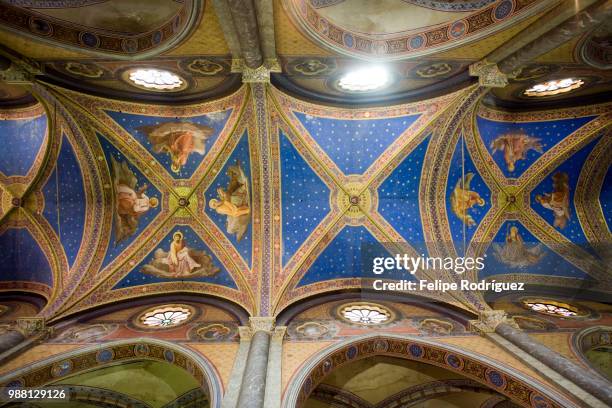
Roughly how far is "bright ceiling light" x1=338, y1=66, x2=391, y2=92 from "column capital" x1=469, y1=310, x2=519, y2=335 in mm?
6067

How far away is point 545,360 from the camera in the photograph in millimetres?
7617

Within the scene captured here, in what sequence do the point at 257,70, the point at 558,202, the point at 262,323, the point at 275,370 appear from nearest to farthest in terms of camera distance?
the point at 275,370, the point at 257,70, the point at 262,323, the point at 558,202

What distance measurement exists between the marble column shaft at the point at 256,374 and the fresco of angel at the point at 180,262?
11.0 feet

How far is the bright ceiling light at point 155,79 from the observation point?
9227mm

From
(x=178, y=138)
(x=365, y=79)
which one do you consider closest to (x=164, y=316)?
(x=178, y=138)

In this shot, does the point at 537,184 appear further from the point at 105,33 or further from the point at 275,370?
the point at 105,33

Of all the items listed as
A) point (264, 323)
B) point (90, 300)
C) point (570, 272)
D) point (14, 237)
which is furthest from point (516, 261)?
point (14, 237)

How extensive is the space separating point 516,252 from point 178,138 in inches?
410

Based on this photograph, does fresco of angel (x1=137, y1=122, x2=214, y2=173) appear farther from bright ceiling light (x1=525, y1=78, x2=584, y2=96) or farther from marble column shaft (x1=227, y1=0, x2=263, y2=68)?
bright ceiling light (x1=525, y1=78, x2=584, y2=96)

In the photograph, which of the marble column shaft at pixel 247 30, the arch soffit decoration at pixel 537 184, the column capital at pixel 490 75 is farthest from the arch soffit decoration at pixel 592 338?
the marble column shaft at pixel 247 30

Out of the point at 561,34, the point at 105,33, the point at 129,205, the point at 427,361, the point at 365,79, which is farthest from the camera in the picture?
the point at 129,205

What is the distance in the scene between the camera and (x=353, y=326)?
975 cm

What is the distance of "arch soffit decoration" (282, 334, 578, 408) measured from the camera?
7344mm

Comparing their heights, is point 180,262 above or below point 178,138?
below
